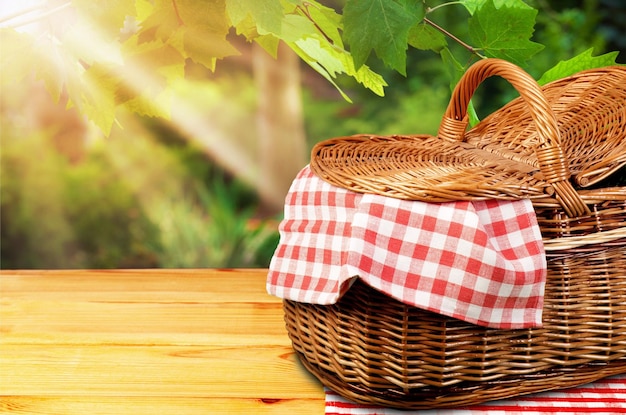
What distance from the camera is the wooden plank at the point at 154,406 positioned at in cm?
98

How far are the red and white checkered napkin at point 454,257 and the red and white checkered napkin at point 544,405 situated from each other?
0.53ft

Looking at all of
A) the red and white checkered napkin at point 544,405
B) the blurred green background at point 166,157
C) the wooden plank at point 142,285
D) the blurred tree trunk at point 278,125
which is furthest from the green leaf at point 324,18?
the blurred tree trunk at point 278,125

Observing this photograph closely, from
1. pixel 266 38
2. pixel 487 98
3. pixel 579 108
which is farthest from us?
pixel 487 98

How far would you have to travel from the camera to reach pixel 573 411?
952 mm

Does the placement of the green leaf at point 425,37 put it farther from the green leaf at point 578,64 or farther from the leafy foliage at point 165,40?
the green leaf at point 578,64

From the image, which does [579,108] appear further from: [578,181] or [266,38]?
[266,38]

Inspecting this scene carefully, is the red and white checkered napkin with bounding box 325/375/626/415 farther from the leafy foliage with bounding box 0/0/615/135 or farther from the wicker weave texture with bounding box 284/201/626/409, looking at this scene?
the leafy foliage with bounding box 0/0/615/135

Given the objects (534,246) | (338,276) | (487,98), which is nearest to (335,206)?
(338,276)

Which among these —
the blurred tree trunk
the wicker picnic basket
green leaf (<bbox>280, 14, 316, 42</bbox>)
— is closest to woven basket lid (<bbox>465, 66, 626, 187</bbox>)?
the wicker picnic basket

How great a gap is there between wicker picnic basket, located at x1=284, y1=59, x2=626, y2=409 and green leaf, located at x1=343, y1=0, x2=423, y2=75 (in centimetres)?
31

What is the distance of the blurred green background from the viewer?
2797mm

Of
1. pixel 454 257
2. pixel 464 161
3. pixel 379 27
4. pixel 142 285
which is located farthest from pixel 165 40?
pixel 142 285

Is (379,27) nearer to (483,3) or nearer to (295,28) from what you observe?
(295,28)

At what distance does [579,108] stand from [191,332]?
813 mm
